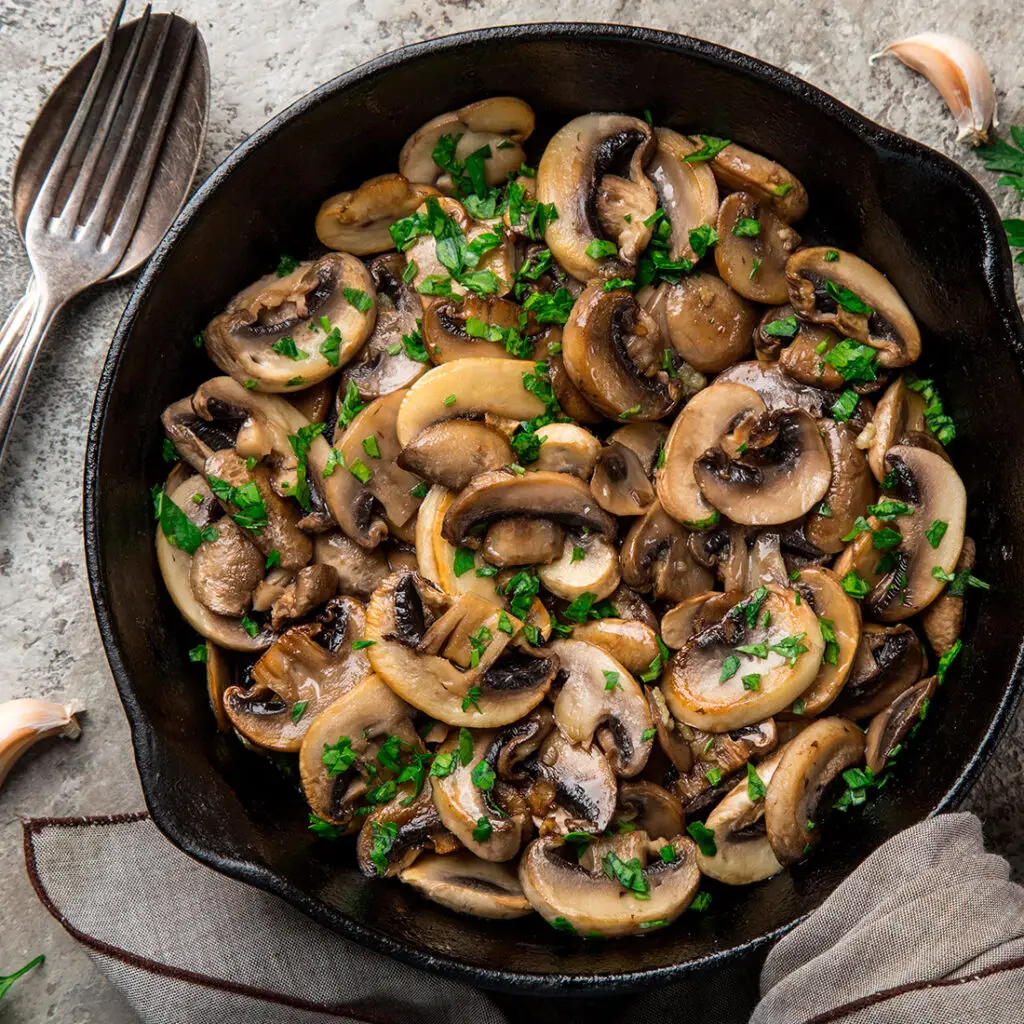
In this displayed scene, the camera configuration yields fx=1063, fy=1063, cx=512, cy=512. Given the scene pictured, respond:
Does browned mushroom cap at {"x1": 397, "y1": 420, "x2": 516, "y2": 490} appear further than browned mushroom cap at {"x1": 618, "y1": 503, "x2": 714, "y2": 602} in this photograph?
No

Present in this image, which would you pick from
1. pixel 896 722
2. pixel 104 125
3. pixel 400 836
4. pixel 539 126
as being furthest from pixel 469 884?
pixel 104 125

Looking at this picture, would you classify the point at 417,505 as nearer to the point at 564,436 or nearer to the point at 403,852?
the point at 564,436

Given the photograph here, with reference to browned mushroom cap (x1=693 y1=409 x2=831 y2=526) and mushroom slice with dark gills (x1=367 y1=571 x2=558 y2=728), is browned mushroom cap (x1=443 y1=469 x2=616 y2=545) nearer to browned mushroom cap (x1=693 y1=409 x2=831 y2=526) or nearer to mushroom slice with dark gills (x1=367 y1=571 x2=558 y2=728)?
mushroom slice with dark gills (x1=367 y1=571 x2=558 y2=728)

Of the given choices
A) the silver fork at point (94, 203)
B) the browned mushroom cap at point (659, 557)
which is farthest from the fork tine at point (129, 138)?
the browned mushroom cap at point (659, 557)

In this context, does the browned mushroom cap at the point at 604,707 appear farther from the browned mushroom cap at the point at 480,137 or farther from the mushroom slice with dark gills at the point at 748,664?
the browned mushroom cap at the point at 480,137

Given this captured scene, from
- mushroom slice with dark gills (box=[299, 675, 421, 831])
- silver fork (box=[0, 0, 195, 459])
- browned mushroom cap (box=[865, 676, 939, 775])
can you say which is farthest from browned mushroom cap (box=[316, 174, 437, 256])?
browned mushroom cap (box=[865, 676, 939, 775])

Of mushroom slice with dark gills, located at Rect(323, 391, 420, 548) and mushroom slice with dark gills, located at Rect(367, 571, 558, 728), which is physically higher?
mushroom slice with dark gills, located at Rect(323, 391, 420, 548)
